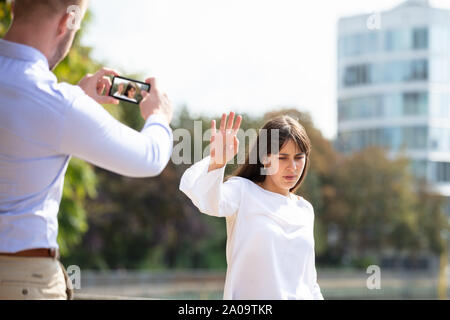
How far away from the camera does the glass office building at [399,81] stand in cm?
4728

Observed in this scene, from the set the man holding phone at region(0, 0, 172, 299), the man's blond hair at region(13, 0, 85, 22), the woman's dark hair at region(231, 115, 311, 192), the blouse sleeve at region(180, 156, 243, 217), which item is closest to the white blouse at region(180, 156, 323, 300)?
the blouse sleeve at region(180, 156, 243, 217)

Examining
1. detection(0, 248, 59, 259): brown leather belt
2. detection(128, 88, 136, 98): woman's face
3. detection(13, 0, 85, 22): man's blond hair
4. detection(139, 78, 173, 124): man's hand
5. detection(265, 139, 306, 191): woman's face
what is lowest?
detection(0, 248, 59, 259): brown leather belt

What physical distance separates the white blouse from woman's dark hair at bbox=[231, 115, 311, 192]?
8.4 inches

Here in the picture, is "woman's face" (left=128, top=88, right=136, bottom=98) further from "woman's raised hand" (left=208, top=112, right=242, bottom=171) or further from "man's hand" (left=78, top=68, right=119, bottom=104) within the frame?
"woman's raised hand" (left=208, top=112, right=242, bottom=171)

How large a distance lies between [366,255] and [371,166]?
5.39 metres

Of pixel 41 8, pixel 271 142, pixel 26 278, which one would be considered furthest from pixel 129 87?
pixel 271 142

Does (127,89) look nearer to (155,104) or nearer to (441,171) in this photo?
(155,104)

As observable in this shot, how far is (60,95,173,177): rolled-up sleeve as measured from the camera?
5.76 ft

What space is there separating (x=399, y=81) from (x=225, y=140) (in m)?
47.7

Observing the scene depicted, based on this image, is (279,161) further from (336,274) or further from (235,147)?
(336,274)

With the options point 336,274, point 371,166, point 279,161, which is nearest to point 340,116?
point 371,166

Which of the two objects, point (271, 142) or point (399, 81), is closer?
point (271, 142)

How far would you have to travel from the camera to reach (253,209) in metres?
2.71

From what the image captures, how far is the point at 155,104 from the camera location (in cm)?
203
